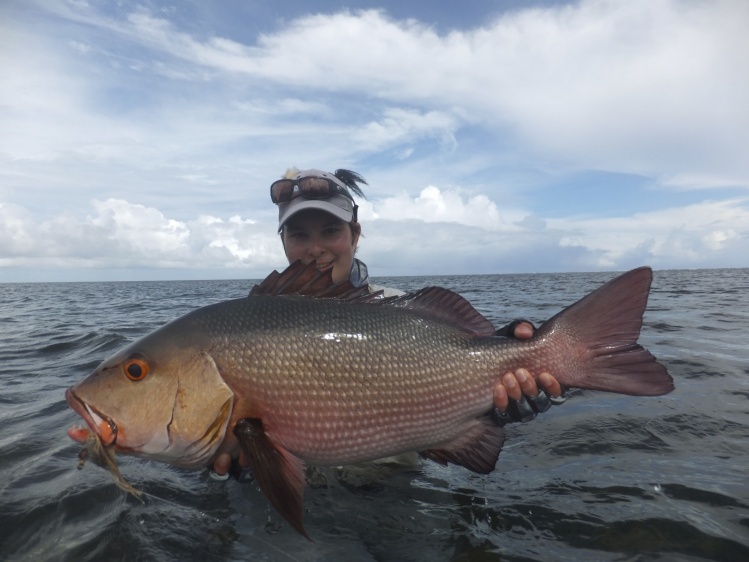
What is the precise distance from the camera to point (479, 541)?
3031 mm

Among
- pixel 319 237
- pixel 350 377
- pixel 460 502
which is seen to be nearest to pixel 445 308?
pixel 350 377

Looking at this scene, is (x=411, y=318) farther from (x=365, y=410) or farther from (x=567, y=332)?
(x=567, y=332)

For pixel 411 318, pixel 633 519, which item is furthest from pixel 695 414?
pixel 411 318

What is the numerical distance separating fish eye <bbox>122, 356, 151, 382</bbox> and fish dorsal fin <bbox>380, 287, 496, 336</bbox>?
5.27ft

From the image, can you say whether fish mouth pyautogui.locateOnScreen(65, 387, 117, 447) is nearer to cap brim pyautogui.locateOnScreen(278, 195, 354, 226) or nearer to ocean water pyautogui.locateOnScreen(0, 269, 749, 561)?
ocean water pyautogui.locateOnScreen(0, 269, 749, 561)

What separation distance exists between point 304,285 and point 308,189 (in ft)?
6.10

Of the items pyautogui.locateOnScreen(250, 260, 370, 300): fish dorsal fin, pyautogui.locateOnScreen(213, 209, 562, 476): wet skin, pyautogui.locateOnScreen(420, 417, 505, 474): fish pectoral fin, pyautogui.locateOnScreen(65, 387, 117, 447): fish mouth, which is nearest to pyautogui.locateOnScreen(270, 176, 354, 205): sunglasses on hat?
pyautogui.locateOnScreen(213, 209, 562, 476): wet skin

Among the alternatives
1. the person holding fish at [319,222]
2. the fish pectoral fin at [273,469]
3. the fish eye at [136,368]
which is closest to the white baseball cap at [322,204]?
the person holding fish at [319,222]

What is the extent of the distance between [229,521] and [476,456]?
1.90 meters

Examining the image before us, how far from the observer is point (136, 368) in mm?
2582

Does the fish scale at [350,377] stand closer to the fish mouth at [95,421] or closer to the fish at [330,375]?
the fish at [330,375]

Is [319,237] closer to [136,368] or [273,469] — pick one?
[136,368]

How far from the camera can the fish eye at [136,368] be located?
257cm

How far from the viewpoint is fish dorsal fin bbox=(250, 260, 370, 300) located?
124 inches
